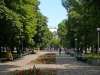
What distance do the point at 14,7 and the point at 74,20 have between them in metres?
22.3

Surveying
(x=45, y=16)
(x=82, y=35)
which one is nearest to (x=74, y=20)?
(x=82, y=35)

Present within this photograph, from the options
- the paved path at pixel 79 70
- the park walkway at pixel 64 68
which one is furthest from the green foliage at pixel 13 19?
the paved path at pixel 79 70

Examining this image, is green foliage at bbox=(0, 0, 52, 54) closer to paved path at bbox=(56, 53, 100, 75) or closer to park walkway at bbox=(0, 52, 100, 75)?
park walkway at bbox=(0, 52, 100, 75)

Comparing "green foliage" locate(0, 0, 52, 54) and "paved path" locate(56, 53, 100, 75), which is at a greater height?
"green foliage" locate(0, 0, 52, 54)

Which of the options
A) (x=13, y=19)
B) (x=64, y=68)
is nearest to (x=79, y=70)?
(x=64, y=68)

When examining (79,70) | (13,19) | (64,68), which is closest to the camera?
(79,70)

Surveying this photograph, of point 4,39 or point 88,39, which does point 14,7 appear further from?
point 88,39

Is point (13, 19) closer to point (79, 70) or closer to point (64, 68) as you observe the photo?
point (64, 68)

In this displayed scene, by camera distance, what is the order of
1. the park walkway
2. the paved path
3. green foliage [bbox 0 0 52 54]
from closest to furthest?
the paved path
the park walkway
green foliage [bbox 0 0 52 54]

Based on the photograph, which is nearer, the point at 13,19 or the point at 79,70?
the point at 79,70

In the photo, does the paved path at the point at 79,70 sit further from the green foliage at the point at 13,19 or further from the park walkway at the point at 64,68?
the green foliage at the point at 13,19

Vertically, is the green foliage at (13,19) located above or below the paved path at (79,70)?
above

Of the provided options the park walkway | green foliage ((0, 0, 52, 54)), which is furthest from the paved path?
green foliage ((0, 0, 52, 54))

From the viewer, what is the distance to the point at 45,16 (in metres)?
114
